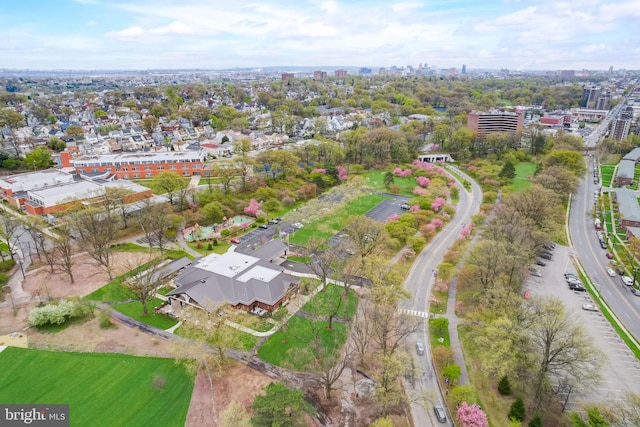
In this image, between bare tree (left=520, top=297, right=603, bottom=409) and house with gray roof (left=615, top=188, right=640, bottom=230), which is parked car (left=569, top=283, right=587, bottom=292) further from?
house with gray roof (left=615, top=188, right=640, bottom=230)

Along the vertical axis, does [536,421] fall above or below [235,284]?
below

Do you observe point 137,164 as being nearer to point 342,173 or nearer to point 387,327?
point 342,173

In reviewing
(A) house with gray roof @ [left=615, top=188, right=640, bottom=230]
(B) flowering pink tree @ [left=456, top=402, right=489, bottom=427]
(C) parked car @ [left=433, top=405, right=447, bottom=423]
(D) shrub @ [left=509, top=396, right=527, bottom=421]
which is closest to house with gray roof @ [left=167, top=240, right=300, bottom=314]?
(C) parked car @ [left=433, top=405, right=447, bottom=423]

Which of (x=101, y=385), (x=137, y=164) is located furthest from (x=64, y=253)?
(x=137, y=164)

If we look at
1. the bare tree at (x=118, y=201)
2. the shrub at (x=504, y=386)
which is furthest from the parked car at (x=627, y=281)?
the bare tree at (x=118, y=201)

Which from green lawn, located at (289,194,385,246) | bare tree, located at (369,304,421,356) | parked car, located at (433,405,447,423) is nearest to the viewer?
parked car, located at (433,405,447,423)

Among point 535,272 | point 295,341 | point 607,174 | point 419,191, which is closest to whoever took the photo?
point 295,341
